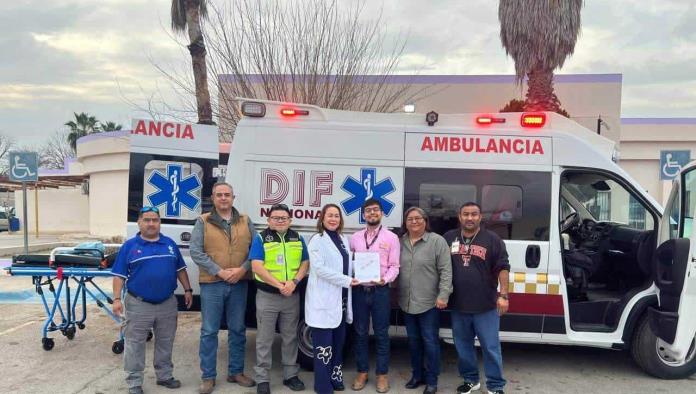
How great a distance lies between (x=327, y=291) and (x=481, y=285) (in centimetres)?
126

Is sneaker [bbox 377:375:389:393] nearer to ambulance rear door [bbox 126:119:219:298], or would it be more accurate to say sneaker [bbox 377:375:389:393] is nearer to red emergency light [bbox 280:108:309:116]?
ambulance rear door [bbox 126:119:219:298]

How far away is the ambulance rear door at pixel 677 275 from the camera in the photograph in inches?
164

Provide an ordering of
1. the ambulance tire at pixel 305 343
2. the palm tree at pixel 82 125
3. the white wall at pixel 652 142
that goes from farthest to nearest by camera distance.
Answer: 1. the palm tree at pixel 82 125
2. the white wall at pixel 652 142
3. the ambulance tire at pixel 305 343

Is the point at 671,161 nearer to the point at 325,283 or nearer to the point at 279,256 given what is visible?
the point at 325,283

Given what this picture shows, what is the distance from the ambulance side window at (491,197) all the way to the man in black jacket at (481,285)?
0.52m

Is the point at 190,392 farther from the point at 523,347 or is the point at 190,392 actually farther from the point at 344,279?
the point at 523,347

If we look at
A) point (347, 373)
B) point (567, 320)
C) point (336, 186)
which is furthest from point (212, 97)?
point (567, 320)

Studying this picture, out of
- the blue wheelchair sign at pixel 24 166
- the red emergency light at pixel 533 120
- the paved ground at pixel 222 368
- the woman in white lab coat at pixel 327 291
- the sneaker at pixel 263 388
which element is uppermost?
the red emergency light at pixel 533 120

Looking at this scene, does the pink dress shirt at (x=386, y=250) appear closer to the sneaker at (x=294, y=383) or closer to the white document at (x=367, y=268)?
the white document at (x=367, y=268)

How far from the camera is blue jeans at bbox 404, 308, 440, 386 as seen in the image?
14.6 feet

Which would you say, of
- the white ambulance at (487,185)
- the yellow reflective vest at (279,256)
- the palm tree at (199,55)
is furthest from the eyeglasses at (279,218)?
the palm tree at (199,55)

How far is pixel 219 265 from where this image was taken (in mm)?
4555

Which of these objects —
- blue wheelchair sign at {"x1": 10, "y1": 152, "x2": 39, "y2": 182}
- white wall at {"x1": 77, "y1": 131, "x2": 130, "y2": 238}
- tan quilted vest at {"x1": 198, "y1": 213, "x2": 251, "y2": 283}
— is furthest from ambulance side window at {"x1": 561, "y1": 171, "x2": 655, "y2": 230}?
white wall at {"x1": 77, "y1": 131, "x2": 130, "y2": 238}

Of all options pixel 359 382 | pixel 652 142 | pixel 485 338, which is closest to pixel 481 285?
pixel 485 338
